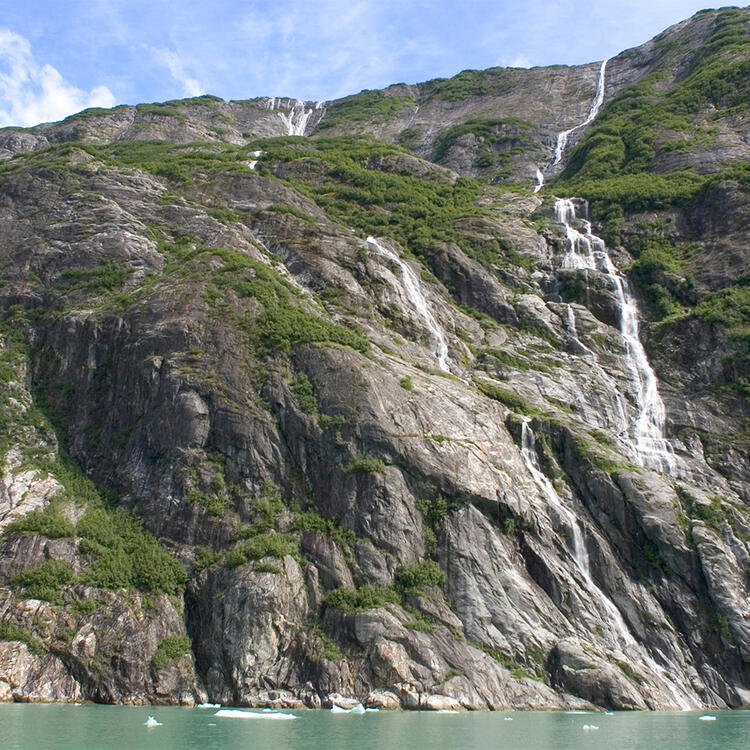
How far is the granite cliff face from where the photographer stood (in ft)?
110

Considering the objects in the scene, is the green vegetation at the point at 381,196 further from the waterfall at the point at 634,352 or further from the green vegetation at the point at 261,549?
the green vegetation at the point at 261,549

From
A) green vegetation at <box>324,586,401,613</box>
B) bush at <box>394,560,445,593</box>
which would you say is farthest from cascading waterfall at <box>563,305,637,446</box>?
green vegetation at <box>324,586,401,613</box>

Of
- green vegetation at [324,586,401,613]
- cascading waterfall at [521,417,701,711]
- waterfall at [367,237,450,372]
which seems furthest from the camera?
waterfall at [367,237,450,372]

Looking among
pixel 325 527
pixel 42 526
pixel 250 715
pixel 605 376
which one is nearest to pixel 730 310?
pixel 605 376

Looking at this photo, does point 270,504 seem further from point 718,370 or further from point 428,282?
point 718,370

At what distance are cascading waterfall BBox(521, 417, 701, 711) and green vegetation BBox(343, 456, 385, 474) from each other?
9.28 metres

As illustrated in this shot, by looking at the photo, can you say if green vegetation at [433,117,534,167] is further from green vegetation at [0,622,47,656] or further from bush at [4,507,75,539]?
green vegetation at [0,622,47,656]

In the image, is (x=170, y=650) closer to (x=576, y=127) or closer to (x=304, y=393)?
(x=304, y=393)

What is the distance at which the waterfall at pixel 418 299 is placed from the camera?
54719 mm

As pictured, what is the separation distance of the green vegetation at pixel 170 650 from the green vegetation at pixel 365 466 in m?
11.2

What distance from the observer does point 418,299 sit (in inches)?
2350

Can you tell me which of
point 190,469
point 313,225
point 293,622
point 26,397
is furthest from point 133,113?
point 293,622

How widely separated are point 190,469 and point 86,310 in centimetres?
1534

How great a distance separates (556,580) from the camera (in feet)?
125
